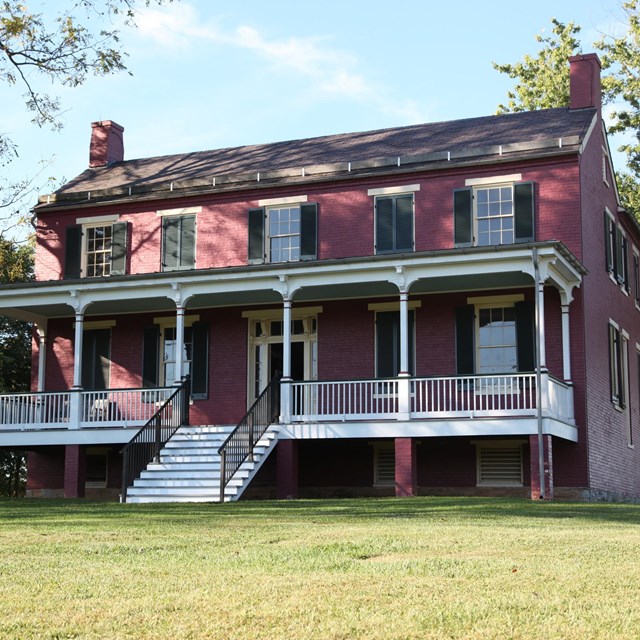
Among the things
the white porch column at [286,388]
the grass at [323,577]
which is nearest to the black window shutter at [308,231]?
the white porch column at [286,388]

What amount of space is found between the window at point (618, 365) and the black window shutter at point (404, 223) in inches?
205

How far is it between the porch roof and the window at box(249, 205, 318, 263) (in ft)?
3.74

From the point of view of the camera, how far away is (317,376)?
920 inches

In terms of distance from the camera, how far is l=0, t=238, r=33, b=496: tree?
32781 millimetres

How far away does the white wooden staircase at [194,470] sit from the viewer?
19031mm

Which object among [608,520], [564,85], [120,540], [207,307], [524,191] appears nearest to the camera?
[120,540]

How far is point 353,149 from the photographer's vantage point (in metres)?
25.6

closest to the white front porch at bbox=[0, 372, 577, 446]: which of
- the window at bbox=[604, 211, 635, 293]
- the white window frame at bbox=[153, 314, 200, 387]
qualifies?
the white window frame at bbox=[153, 314, 200, 387]

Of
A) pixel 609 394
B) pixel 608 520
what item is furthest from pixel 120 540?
pixel 609 394

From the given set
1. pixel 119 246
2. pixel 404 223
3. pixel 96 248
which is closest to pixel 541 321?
pixel 404 223

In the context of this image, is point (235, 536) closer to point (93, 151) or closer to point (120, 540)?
point (120, 540)

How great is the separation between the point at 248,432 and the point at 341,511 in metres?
5.40

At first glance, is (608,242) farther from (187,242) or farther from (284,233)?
(187,242)

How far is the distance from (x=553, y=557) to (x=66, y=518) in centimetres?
744
